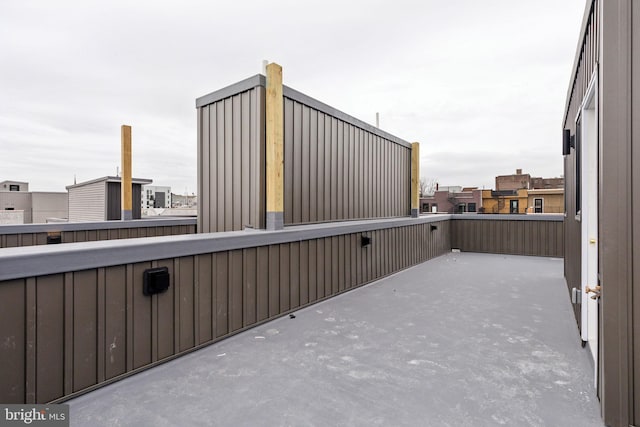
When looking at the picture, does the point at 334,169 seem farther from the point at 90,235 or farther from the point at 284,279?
the point at 90,235

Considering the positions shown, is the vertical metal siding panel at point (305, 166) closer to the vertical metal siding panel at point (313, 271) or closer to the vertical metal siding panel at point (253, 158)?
→ the vertical metal siding panel at point (313, 271)

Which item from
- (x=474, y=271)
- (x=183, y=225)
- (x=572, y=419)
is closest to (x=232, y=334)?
(x=572, y=419)

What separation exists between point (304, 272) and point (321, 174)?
1.73m

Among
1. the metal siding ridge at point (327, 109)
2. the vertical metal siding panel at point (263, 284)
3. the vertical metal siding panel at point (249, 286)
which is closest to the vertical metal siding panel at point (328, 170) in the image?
the metal siding ridge at point (327, 109)

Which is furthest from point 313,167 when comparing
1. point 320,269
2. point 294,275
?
point 294,275

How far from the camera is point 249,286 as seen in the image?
312cm

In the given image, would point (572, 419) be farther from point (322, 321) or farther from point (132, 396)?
point (132, 396)

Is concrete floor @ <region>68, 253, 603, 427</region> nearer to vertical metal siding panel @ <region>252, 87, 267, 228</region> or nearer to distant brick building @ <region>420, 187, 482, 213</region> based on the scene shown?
vertical metal siding panel @ <region>252, 87, 267, 228</region>

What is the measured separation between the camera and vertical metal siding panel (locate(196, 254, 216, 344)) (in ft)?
8.75

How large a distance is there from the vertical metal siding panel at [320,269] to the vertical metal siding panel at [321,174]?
2.78ft

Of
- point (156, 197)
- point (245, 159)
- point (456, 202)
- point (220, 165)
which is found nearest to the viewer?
point (245, 159)

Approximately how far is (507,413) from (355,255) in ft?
10.3

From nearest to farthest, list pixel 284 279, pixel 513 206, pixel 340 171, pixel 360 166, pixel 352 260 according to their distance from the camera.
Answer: pixel 284 279 < pixel 352 260 < pixel 340 171 < pixel 360 166 < pixel 513 206

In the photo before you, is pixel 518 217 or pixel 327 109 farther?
pixel 518 217
